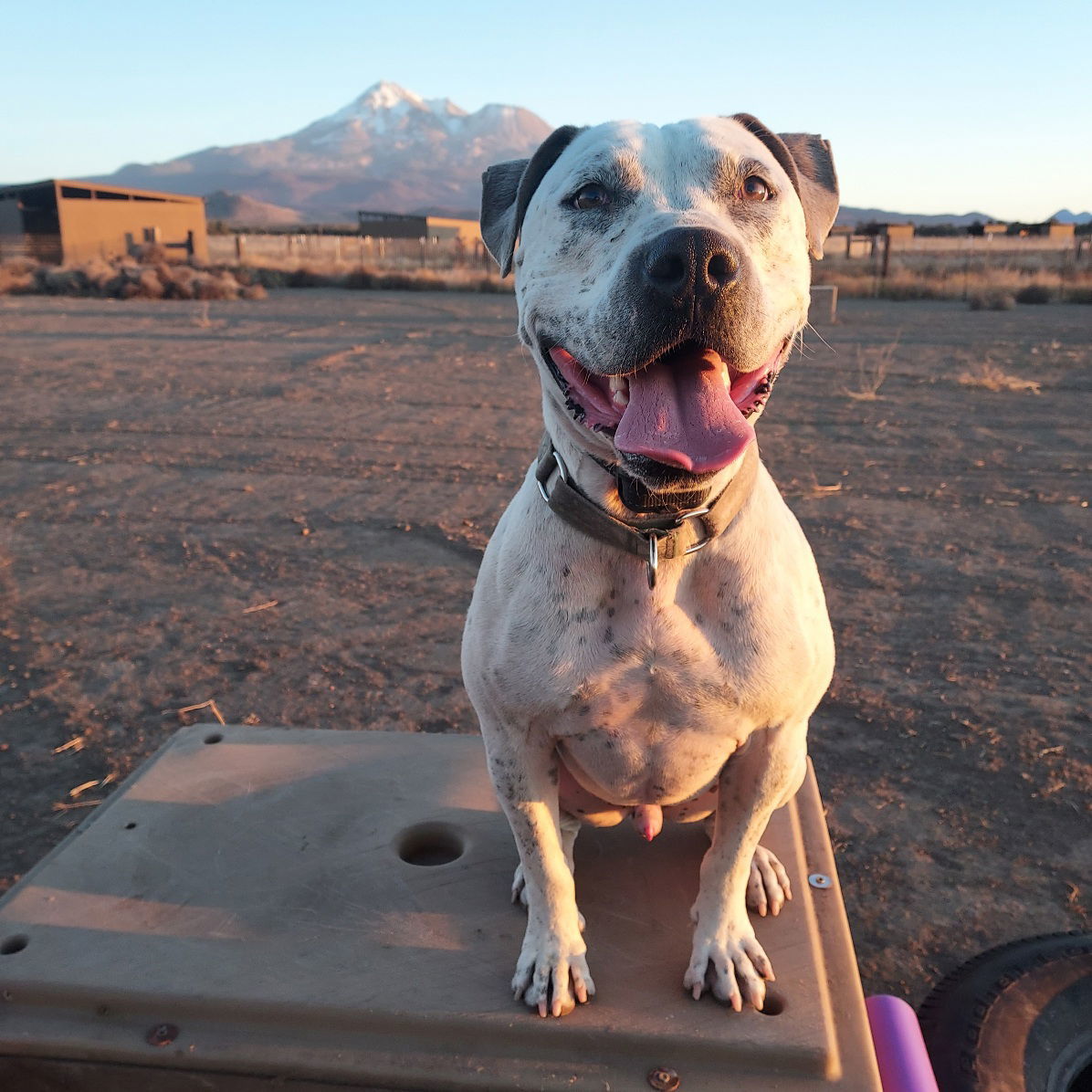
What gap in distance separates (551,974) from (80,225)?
114 feet

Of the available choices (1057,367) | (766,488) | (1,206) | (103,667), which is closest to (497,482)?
(103,667)

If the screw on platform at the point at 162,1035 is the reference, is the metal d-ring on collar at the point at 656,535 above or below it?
above

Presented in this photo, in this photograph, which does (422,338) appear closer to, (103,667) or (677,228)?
(103,667)

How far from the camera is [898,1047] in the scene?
2006 millimetres

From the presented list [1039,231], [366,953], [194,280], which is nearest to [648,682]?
[366,953]

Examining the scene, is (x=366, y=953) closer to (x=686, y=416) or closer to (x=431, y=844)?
(x=431, y=844)

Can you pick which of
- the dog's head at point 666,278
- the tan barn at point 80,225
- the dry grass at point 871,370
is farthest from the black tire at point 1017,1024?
the tan barn at point 80,225

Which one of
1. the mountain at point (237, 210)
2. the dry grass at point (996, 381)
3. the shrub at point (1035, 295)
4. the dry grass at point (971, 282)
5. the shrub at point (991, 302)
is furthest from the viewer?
the mountain at point (237, 210)

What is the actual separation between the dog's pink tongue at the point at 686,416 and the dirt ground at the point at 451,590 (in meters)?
1.78

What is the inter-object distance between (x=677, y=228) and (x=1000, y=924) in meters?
2.31

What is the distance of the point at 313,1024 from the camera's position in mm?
1905

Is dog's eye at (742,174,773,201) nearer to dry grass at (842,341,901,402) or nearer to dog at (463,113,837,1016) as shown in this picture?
dog at (463,113,837,1016)

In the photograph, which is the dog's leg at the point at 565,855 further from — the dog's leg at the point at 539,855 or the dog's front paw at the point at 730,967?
the dog's front paw at the point at 730,967

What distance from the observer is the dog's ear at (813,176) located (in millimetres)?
2119
